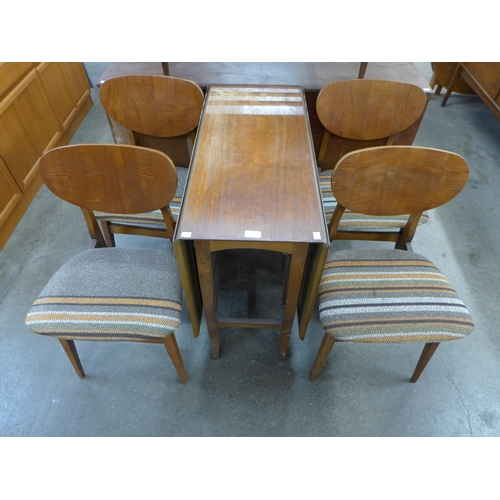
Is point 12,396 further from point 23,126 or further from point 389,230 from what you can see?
point 389,230

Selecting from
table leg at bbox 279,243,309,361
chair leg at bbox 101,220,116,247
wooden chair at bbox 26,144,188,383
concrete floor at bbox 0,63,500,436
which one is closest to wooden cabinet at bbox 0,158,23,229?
concrete floor at bbox 0,63,500,436

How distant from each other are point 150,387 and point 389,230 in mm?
1164

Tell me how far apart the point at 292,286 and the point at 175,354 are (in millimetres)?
499

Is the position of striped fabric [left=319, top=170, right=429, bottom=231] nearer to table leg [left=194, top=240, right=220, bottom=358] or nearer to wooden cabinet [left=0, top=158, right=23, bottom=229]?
table leg [left=194, top=240, right=220, bottom=358]

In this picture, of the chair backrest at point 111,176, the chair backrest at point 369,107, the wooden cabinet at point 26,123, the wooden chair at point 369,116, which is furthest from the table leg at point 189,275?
the wooden cabinet at point 26,123

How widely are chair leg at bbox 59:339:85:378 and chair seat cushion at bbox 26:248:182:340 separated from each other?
0.17 metres

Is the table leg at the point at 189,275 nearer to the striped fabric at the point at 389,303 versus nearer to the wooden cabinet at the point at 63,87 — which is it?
the striped fabric at the point at 389,303

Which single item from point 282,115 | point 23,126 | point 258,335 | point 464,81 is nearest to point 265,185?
point 282,115

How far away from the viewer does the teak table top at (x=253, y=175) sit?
0.96 m

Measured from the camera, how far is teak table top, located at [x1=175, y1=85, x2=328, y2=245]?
0.96m

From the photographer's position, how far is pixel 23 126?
6.60 ft

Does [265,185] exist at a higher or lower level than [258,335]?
higher

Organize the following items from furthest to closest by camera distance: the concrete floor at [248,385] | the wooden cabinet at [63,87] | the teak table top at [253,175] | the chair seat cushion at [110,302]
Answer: the wooden cabinet at [63,87], the concrete floor at [248,385], the chair seat cushion at [110,302], the teak table top at [253,175]

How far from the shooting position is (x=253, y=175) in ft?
3.65
